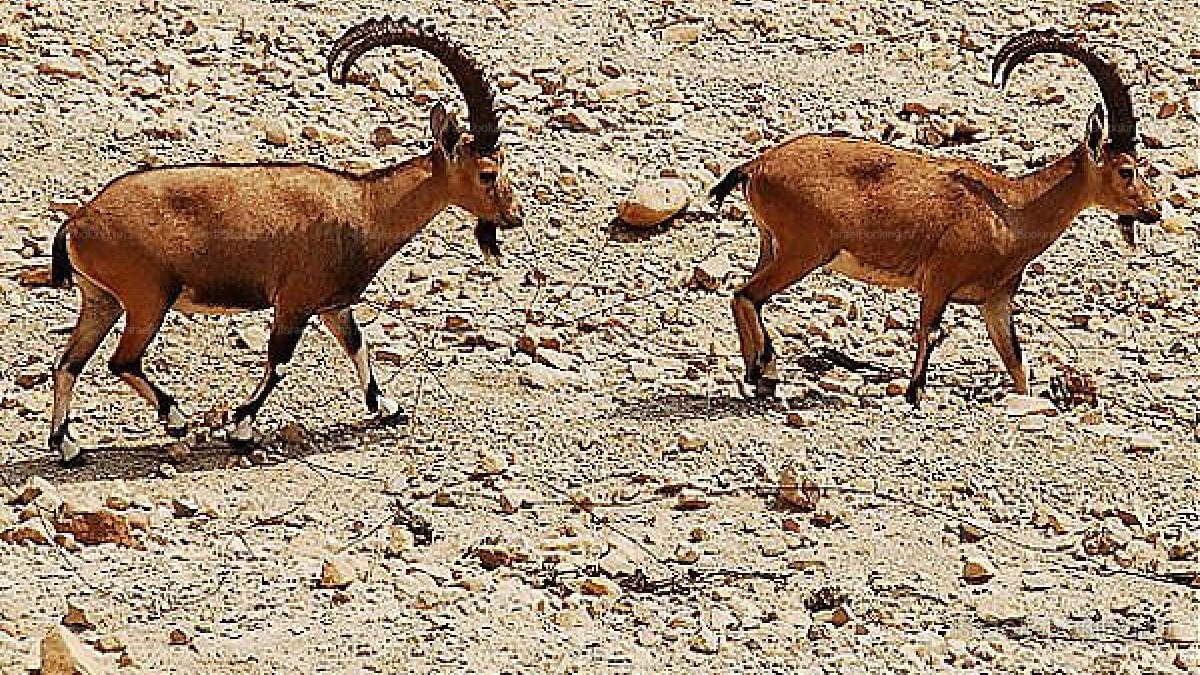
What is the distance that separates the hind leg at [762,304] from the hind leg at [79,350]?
3421 mm

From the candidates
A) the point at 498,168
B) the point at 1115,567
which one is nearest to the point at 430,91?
the point at 498,168

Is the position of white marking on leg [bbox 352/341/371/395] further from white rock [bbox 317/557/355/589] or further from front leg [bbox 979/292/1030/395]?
front leg [bbox 979/292/1030/395]

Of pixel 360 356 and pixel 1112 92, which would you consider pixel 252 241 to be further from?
pixel 1112 92

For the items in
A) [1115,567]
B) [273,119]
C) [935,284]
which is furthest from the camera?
[273,119]

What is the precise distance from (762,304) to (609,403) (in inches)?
42.2

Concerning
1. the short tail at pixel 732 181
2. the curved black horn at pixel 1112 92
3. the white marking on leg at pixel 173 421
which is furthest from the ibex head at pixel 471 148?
the curved black horn at pixel 1112 92

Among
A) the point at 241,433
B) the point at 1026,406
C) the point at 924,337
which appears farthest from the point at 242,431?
the point at 1026,406

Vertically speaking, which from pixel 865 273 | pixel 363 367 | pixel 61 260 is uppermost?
pixel 61 260

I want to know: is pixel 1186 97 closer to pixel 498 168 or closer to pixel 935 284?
pixel 935 284

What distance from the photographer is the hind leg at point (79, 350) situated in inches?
505

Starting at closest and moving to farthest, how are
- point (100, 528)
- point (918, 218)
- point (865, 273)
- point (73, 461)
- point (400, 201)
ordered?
point (100, 528) → point (73, 461) → point (400, 201) → point (918, 218) → point (865, 273)

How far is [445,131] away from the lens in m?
Result: 13.8

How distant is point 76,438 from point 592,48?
701cm

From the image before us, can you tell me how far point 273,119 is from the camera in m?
17.2
